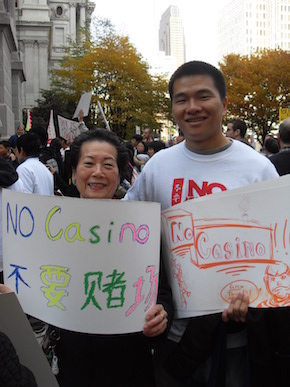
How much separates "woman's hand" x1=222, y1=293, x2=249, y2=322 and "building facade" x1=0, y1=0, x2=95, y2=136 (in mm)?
6030

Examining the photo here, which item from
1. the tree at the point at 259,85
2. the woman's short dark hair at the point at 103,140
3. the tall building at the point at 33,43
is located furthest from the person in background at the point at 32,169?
the tall building at the point at 33,43

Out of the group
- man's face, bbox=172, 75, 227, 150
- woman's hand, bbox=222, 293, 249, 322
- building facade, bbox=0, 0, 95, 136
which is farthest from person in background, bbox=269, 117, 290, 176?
building facade, bbox=0, 0, 95, 136

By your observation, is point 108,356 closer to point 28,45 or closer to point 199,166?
→ point 199,166

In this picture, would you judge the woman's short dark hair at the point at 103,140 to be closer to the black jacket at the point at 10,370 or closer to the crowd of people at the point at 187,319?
the crowd of people at the point at 187,319

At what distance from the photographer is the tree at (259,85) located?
3503cm

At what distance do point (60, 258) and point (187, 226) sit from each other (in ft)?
1.72

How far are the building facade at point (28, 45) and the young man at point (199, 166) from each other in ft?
18.2

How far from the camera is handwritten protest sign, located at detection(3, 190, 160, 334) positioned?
5.64ft

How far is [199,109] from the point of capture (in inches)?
85.7

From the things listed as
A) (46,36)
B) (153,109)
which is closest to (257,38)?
(46,36)

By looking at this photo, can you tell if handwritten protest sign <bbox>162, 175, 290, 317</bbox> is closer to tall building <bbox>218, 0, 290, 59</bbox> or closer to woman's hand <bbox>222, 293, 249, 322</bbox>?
woman's hand <bbox>222, 293, 249, 322</bbox>

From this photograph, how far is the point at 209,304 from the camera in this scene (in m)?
1.96

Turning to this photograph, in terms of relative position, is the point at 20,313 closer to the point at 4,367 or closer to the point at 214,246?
the point at 4,367

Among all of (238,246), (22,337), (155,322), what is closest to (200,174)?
(238,246)
